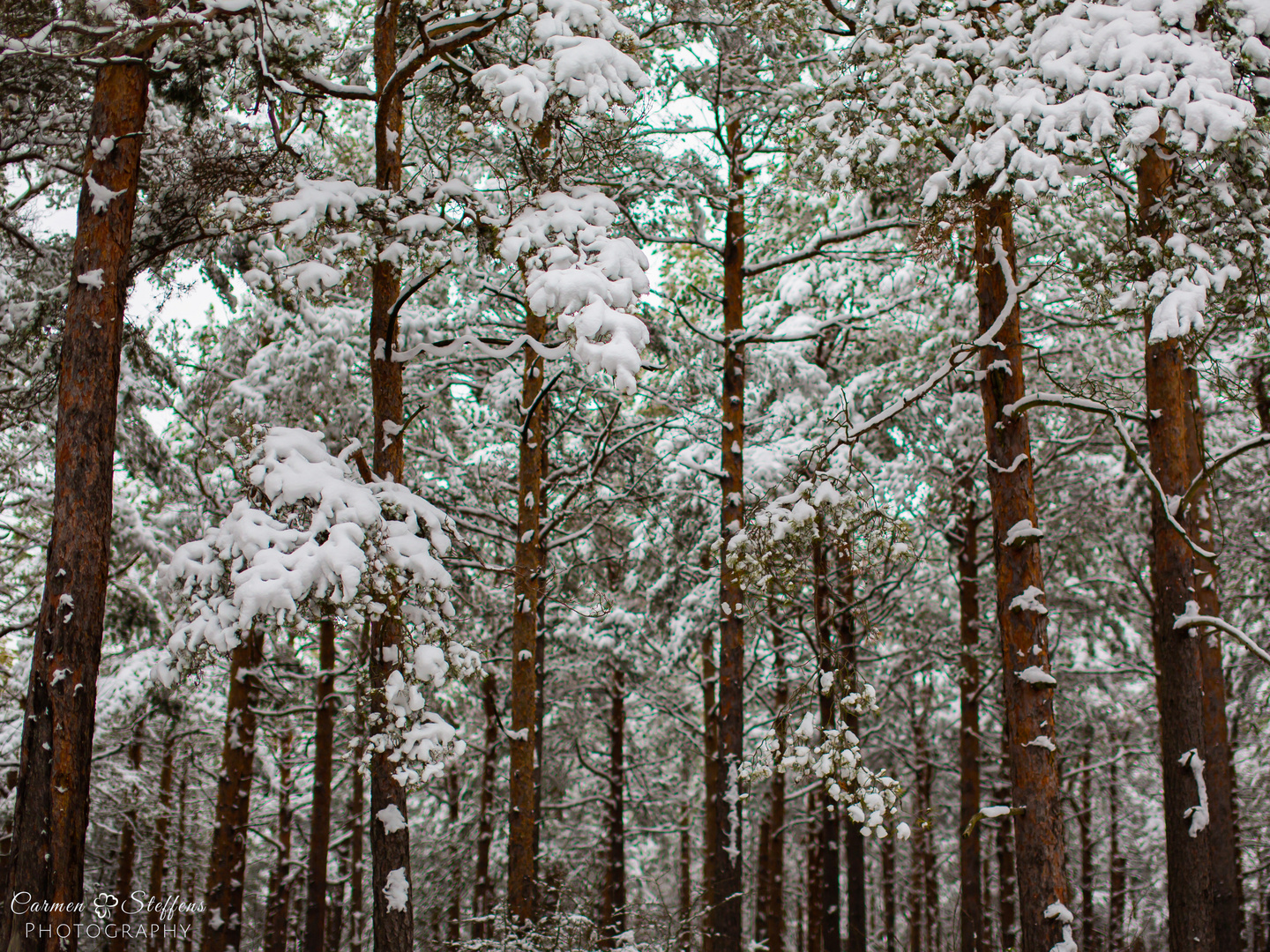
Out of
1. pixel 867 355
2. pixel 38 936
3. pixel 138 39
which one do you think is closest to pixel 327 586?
pixel 38 936

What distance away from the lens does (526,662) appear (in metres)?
9.22

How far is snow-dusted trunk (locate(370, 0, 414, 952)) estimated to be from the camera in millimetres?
6406

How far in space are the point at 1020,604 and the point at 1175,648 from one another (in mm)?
1857

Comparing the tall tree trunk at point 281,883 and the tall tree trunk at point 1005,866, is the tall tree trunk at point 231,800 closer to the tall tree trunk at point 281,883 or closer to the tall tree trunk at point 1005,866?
the tall tree trunk at point 281,883

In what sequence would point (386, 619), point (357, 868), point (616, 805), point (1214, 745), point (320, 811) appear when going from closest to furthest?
point (386, 619) < point (1214, 745) < point (320, 811) < point (616, 805) < point (357, 868)

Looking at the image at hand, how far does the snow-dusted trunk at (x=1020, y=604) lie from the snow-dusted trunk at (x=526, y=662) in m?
4.12

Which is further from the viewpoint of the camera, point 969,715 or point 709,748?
point 709,748

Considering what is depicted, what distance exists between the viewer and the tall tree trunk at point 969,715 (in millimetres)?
11656

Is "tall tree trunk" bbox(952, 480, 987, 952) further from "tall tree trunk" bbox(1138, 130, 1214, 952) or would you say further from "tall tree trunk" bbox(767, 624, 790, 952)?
"tall tree trunk" bbox(1138, 130, 1214, 952)

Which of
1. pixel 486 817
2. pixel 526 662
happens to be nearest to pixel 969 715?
pixel 526 662

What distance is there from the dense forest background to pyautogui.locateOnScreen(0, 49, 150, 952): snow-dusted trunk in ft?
0.10

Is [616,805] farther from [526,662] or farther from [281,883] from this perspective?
[526,662]

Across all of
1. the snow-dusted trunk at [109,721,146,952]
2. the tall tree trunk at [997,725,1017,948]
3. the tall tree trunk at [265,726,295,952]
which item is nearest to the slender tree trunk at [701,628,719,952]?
the tall tree trunk at [997,725,1017,948]

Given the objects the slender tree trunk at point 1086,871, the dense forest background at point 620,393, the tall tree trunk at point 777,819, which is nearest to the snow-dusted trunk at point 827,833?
the dense forest background at point 620,393
